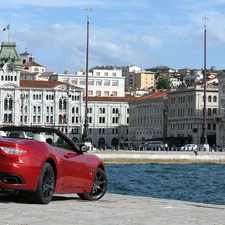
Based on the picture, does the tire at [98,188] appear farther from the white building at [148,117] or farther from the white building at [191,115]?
the white building at [148,117]

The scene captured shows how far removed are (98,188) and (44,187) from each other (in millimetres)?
2026

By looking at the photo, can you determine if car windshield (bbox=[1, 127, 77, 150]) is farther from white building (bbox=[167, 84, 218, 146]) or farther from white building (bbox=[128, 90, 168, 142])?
white building (bbox=[128, 90, 168, 142])

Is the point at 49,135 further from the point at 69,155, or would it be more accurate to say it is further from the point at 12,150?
the point at 12,150

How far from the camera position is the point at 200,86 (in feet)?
472

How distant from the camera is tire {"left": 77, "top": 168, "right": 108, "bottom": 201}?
1388 centimetres

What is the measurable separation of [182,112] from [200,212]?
136729 millimetres

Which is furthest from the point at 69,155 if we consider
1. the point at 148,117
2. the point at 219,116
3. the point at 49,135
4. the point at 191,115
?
the point at 148,117

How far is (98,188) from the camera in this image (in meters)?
14.2

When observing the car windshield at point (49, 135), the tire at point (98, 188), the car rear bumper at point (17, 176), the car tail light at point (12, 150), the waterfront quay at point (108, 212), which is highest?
the car windshield at point (49, 135)

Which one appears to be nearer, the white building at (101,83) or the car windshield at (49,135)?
the car windshield at (49,135)

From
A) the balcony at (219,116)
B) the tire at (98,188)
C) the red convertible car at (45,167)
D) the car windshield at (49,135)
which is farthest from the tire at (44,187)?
the balcony at (219,116)

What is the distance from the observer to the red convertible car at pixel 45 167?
12.0 meters

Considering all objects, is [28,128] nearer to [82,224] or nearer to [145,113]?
[82,224]

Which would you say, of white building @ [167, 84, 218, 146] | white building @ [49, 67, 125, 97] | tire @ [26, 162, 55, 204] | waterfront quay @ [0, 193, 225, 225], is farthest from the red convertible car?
white building @ [49, 67, 125, 97]
